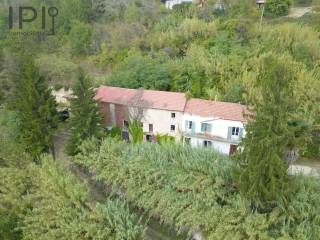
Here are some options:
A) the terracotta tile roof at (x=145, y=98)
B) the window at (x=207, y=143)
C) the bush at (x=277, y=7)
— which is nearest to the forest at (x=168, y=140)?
the bush at (x=277, y=7)

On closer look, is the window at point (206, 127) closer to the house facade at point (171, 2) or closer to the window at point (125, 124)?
the window at point (125, 124)

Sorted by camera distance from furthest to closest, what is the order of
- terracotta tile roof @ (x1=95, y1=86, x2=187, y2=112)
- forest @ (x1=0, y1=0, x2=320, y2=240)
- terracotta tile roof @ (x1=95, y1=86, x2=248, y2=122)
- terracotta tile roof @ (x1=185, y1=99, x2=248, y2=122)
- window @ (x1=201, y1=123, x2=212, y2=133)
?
terracotta tile roof @ (x1=95, y1=86, x2=187, y2=112) < window @ (x1=201, y1=123, x2=212, y2=133) < terracotta tile roof @ (x1=95, y1=86, x2=248, y2=122) < terracotta tile roof @ (x1=185, y1=99, x2=248, y2=122) < forest @ (x1=0, y1=0, x2=320, y2=240)

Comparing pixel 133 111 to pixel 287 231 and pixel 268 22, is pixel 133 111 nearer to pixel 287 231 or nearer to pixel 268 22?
pixel 287 231

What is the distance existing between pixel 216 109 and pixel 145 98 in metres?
7.54

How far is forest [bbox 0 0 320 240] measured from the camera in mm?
20094

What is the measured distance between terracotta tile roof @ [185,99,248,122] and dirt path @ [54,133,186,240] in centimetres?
1131

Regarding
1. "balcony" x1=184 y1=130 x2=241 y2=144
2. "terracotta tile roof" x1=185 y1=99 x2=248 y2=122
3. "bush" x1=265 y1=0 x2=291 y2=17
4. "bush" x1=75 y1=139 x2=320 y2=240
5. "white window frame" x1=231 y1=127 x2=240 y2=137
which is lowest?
"bush" x1=75 y1=139 x2=320 y2=240

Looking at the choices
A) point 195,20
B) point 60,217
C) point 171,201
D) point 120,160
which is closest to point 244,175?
point 171,201

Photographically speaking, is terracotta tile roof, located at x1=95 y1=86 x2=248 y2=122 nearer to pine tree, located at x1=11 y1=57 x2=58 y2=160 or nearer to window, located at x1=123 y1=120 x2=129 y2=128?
window, located at x1=123 y1=120 x2=129 y2=128

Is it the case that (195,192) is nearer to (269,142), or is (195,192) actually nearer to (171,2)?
(269,142)

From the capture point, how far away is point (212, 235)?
20250 millimetres

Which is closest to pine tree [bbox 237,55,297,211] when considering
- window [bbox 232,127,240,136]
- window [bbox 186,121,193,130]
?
window [bbox 232,127,240,136]

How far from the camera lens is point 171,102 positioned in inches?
1308

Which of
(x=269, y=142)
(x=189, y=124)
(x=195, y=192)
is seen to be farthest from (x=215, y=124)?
(x=269, y=142)
